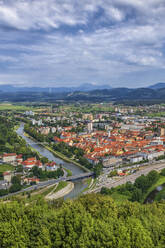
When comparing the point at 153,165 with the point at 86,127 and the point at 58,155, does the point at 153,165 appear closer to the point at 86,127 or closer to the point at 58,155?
the point at 58,155

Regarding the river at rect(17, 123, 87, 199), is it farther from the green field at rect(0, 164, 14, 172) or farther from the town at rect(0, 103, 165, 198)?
the green field at rect(0, 164, 14, 172)

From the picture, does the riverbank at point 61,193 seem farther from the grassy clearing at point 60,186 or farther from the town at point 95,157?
the town at point 95,157

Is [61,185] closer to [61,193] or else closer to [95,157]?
[61,193]

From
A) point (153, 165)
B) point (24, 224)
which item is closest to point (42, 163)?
point (153, 165)

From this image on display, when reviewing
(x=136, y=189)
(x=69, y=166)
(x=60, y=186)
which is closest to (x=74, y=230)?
(x=136, y=189)

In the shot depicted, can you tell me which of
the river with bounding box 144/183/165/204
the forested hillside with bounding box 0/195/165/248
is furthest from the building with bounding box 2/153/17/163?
the forested hillside with bounding box 0/195/165/248

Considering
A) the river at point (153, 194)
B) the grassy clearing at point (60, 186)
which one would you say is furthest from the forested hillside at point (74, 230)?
the grassy clearing at point (60, 186)

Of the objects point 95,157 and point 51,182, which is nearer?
point 51,182

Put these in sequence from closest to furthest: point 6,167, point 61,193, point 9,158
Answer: point 61,193 < point 6,167 < point 9,158
